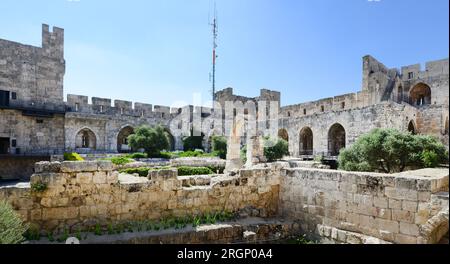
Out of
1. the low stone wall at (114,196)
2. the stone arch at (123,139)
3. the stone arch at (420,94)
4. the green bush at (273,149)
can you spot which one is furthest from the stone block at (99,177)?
the stone arch at (420,94)

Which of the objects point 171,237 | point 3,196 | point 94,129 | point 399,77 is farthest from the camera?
point 399,77

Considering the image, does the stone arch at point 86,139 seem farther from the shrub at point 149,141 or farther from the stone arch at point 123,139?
the shrub at point 149,141

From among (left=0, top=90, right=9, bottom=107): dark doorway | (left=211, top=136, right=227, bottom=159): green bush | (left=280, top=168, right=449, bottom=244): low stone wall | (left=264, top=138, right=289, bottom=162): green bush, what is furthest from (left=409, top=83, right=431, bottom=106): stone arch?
(left=0, top=90, right=9, bottom=107): dark doorway

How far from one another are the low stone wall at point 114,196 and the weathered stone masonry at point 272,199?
2 cm

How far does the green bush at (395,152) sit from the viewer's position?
10500mm

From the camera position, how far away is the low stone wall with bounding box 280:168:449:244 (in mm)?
3709

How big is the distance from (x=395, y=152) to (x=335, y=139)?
1332cm

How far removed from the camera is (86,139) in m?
24.7

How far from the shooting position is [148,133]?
779 inches

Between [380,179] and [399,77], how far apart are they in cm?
3585

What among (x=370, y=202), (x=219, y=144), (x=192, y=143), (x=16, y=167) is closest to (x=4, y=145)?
(x=16, y=167)
